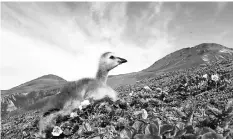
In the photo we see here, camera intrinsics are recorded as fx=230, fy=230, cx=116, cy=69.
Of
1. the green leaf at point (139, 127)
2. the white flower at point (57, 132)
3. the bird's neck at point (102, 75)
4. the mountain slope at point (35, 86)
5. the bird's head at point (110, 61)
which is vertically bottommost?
the white flower at point (57, 132)

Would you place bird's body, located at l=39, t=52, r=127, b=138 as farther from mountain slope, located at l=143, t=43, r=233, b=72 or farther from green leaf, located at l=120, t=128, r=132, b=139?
mountain slope, located at l=143, t=43, r=233, b=72

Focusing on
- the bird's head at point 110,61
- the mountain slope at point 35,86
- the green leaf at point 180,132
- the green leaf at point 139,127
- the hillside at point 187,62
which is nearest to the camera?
the green leaf at point 180,132

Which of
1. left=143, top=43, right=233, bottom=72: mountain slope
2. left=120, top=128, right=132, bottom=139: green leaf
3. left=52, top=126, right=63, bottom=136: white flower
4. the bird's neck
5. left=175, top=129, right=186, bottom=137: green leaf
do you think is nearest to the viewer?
left=175, top=129, right=186, bottom=137: green leaf

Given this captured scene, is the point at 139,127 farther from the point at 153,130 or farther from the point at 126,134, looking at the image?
the point at 153,130

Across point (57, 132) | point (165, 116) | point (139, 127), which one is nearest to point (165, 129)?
point (139, 127)

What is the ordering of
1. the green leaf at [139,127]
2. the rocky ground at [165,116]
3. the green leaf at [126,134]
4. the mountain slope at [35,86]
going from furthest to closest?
the mountain slope at [35,86]
the green leaf at [139,127]
the green leaf at [126,134]
the rocky ground at [165,116]

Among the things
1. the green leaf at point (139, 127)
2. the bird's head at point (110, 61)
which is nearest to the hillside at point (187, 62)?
the bird's head at point (110, 61)

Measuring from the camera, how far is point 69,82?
27.5ft

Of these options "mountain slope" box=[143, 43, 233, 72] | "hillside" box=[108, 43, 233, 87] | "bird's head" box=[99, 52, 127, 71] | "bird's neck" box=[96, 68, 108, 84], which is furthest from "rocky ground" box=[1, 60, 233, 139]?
"mountain slope" box=[143, 43, 233, 72]

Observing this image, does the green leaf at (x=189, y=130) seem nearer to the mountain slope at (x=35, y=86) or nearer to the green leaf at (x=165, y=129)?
the green leaf at (x=165, y=129)

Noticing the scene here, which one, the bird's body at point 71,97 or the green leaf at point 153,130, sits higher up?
the bird's body at point 71,97

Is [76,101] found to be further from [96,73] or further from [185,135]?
[185,135]

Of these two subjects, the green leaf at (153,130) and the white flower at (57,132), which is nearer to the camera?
the green leaf at (153,130)

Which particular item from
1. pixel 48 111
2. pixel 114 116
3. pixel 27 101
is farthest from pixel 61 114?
pixel 27 101
